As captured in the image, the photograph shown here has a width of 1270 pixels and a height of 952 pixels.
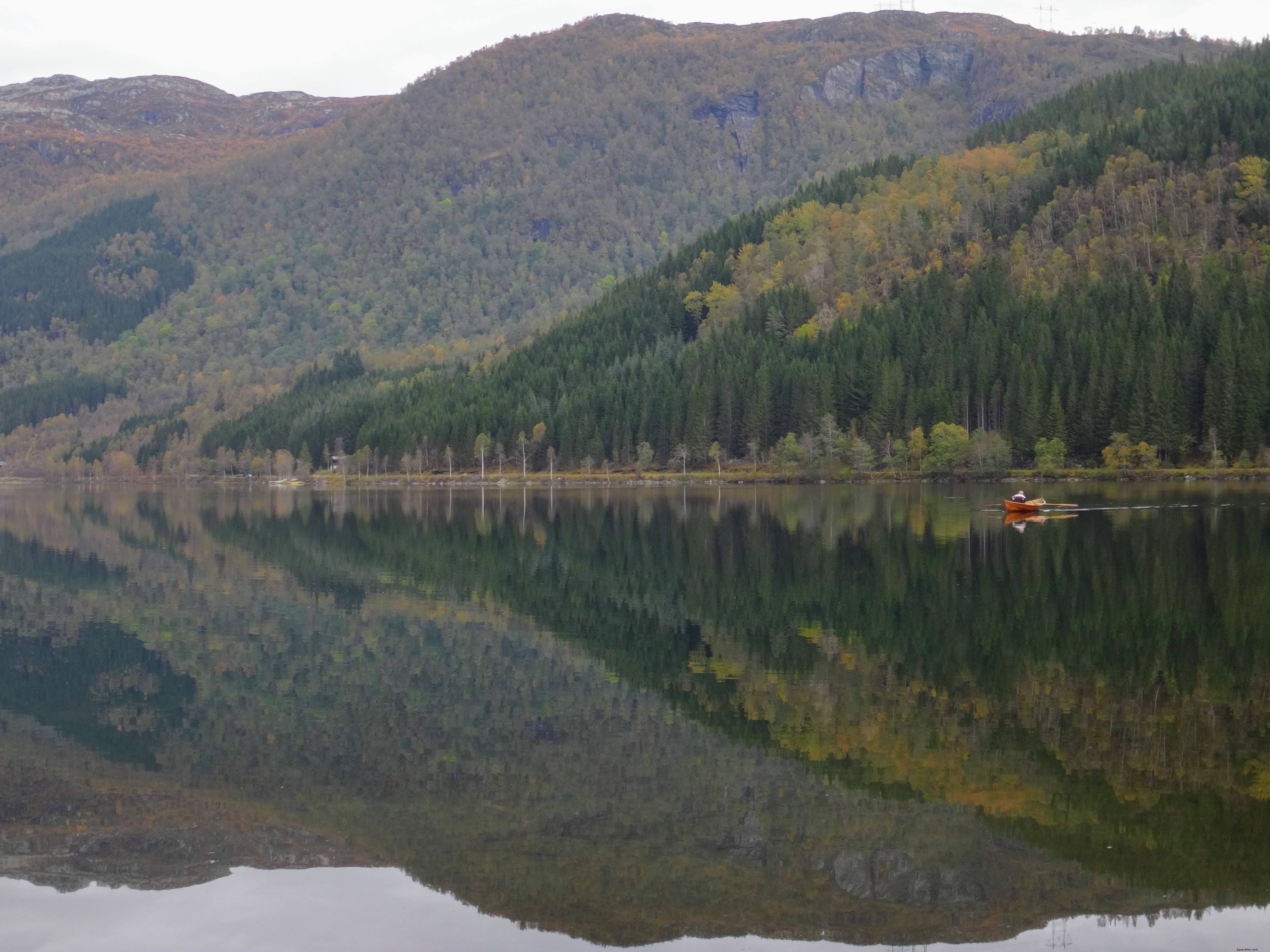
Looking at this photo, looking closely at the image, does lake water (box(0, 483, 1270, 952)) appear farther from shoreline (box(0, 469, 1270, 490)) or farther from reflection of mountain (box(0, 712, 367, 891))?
shoreline (box(0, 469, 1270, 490))

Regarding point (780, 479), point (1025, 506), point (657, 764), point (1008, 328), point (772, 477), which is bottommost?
point (780, 479)

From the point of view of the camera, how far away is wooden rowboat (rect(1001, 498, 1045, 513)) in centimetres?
7144

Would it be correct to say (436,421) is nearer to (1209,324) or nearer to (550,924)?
(1209,324)

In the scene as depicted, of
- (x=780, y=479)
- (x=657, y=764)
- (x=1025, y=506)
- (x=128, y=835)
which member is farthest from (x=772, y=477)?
(x=128, y=835)

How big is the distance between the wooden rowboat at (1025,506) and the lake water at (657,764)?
1134 inches

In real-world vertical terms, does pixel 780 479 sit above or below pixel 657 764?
below

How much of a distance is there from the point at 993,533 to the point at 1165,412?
71.3m

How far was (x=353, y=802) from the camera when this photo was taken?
1861 centimetres

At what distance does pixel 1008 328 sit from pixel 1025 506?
78291mm

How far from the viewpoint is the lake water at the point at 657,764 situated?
14609 mm

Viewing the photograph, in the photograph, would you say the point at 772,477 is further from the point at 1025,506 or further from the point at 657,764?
the point at 657,764

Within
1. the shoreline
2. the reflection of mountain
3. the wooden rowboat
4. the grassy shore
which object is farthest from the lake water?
the grassy shore

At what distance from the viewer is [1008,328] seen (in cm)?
14488

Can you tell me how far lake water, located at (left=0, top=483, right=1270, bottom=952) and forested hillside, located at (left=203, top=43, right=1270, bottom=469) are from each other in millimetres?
89746
